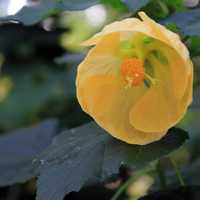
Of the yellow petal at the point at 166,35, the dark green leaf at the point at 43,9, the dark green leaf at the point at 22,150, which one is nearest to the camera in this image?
the yellow petal at the point at 166,35

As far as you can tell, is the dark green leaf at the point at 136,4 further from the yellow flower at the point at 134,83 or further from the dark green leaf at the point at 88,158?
the dark green leaf at the point at 88,158

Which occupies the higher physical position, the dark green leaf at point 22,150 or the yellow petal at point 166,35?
the yellow petal at point 166,35

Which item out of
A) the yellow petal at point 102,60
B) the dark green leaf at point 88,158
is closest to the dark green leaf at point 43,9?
the yellow petal at point 102,60

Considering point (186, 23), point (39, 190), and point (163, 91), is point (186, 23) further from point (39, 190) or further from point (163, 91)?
point (39, 190)

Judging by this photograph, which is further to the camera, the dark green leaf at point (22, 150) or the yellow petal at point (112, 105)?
the dark green leaf at point (22, 150)

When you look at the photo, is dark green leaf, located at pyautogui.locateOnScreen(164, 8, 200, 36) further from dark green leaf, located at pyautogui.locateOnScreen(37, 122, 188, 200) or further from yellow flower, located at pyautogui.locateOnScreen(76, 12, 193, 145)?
dark green leaf, located at pyautogui.locateOnScreen(37, 122, 188, 200)
